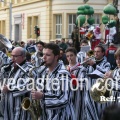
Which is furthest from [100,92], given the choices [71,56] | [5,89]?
[71,56]

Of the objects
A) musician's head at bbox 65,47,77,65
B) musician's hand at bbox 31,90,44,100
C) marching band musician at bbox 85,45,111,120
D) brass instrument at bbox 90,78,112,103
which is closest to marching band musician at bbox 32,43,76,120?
musician's hand at bbox 31,90,44,100

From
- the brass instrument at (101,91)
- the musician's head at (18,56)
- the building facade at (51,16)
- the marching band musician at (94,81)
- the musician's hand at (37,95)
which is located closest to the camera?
the musician's hand at (37,95)

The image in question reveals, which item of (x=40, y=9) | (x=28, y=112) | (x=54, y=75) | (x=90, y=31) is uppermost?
(x=40, y=9)

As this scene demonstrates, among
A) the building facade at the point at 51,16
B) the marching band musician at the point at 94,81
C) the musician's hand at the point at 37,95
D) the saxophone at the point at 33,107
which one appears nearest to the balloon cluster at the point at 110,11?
the marching band musician at the point at 94,81

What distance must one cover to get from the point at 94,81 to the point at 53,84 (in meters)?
2.00

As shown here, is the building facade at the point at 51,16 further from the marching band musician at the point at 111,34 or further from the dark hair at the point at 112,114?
the dark hair at the point at 112,114

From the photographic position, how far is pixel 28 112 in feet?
20.5

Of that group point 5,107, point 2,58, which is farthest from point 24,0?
point 5,107

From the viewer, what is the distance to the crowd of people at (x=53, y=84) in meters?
5.37

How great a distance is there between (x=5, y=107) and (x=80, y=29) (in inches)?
655

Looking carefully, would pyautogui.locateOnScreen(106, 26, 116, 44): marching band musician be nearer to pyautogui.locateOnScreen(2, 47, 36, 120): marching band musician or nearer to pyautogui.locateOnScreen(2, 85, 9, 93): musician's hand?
pyautogui.locateOnScreen(2, 47, 36, 120): marching band musician

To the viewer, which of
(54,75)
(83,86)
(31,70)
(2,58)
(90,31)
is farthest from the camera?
(90,31)

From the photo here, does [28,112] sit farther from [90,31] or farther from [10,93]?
[90,31]

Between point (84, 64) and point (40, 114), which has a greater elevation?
point (84, 64)
